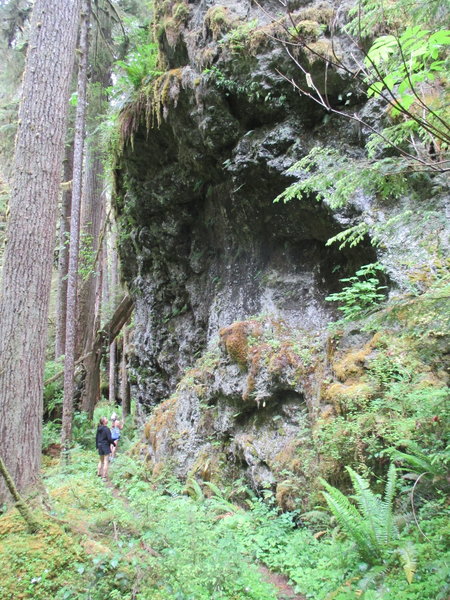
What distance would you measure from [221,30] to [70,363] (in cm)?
842

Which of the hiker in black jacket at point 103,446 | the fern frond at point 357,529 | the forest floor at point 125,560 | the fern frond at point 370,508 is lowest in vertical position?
the hiker in black jacket at point 103,446

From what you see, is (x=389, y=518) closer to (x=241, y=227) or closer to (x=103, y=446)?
(x=241, y=227)

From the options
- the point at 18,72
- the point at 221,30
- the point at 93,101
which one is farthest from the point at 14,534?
the point at 18,72

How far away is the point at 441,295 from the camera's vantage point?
2.79m

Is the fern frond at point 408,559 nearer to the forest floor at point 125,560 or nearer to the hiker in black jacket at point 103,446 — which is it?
the forest floor at point 125,560

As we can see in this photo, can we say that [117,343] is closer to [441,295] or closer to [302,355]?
[302,355]

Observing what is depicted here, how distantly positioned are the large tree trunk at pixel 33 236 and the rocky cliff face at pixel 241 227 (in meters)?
3.06

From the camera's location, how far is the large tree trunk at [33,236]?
4531 mm

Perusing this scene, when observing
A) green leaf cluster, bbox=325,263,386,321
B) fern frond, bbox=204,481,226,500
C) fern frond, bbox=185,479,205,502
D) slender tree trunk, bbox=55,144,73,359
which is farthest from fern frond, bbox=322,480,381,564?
slender tree trunk, bbox=55,144,73,359

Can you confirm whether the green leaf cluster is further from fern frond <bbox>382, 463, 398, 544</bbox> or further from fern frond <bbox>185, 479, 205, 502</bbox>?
fern frond <bbox>185, 479, 205, 502</bbox>

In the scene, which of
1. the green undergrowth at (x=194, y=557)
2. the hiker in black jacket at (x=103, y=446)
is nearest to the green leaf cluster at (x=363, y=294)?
the green undergrowth at (x=194, y=557)

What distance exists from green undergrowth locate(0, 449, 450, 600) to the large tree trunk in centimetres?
94

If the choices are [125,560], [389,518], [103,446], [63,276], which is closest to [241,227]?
[103,446]

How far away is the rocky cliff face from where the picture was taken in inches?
247
